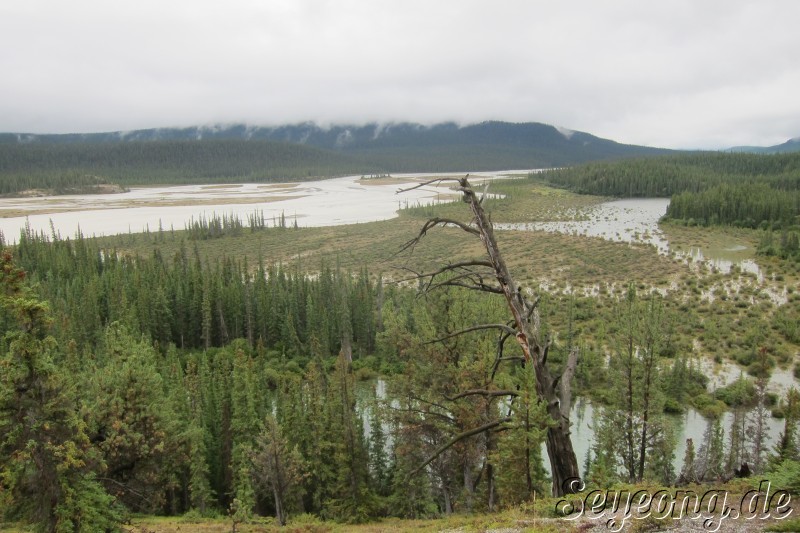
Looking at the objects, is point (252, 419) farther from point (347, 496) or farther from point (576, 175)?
point (576, 175)

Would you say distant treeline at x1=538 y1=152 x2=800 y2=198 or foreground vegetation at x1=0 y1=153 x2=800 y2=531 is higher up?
distant treeline at x1=538 y1=152 x2=800 y2=198

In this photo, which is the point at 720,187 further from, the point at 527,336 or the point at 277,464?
the point at 527,336

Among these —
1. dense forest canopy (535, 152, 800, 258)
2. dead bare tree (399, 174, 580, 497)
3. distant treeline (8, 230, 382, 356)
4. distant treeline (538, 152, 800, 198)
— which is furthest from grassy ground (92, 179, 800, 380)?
distant treeline (538, 152, 800, 198)

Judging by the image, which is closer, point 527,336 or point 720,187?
point 527,336

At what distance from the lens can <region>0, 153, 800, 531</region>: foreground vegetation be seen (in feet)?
38.9

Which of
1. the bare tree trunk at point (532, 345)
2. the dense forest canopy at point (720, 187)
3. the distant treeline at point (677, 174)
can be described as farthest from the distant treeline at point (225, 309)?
the distant treeline at point (677, 174)

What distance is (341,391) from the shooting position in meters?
25.0

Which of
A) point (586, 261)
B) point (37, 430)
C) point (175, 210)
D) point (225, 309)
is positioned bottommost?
point (225, 309)

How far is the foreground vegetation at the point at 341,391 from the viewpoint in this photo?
38.9 ft

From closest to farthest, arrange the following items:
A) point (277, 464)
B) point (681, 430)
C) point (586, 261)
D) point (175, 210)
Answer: point (277, 464), point (681, 430), point (586, 261), point (175, 210)

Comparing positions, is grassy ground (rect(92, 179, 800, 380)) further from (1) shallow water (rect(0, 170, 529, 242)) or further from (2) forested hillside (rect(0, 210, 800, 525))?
(1) shallow water (rect(0, 170, 529, 242))

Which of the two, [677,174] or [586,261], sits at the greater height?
[677,174]

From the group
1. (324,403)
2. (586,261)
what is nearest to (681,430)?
(324,403)

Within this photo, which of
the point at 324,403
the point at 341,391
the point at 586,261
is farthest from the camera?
the point at 586,261
